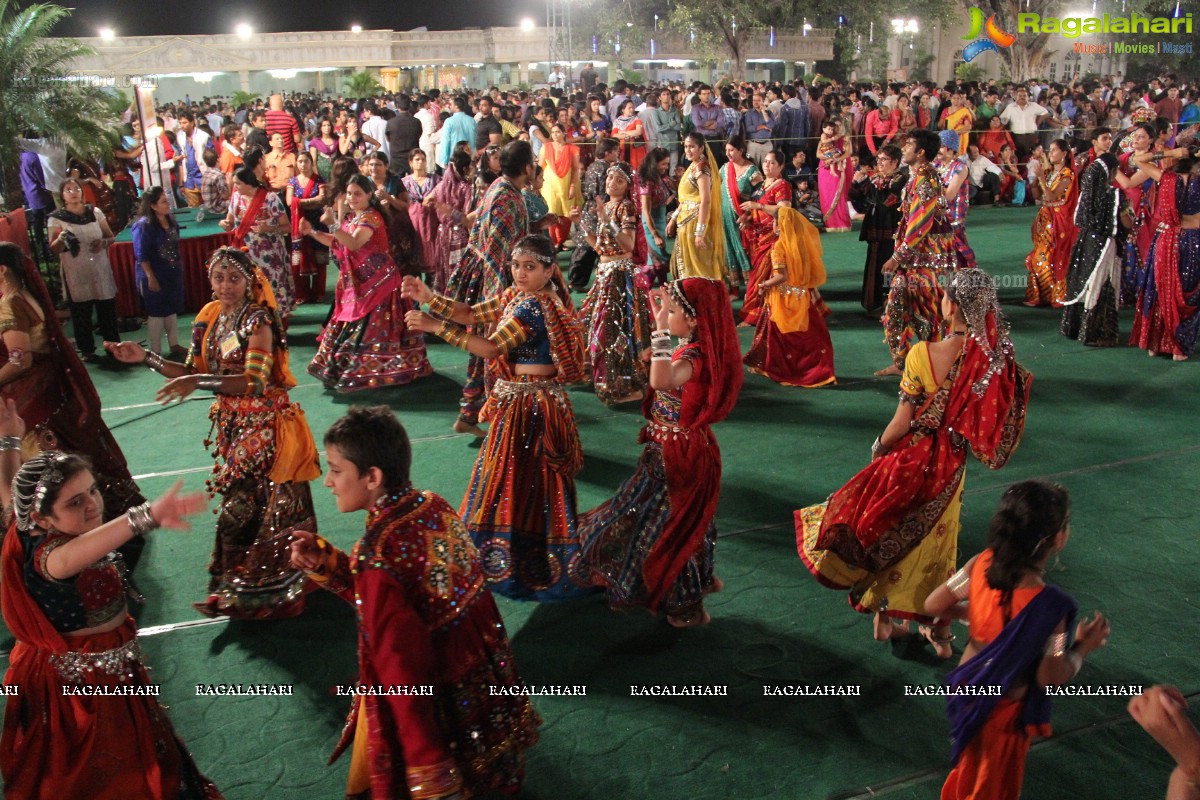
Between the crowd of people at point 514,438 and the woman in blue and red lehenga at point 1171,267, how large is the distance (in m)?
0.02

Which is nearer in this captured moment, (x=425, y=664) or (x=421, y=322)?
(x=425, y=664)

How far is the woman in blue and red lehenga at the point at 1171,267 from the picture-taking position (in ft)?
23.9

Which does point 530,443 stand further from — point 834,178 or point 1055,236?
point 834,178

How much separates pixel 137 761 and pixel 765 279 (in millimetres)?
5758

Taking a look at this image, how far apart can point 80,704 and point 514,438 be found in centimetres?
195

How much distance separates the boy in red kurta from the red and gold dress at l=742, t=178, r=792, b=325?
202 inches

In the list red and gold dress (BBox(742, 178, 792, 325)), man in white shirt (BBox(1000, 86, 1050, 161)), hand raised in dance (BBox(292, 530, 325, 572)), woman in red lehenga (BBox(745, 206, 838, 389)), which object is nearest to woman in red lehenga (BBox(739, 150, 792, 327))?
red and gold dress (BBox(742, 178, 792, 325))

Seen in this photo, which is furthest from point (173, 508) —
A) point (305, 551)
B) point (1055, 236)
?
point (1055, 236)

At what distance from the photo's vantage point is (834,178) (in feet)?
44.8

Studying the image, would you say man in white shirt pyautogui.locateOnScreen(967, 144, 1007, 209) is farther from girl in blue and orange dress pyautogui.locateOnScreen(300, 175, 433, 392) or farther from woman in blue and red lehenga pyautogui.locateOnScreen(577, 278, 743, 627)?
woman in blue and red lehenga pyautogui.locateOnScreen(577, 278, 743, 627)

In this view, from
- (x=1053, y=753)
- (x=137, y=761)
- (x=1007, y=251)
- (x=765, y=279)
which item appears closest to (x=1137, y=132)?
(x=765, y=279)

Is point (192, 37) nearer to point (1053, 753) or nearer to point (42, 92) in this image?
point (42, 92)

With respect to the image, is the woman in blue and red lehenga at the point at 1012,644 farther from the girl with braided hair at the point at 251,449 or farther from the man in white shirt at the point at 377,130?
the man in white shirt at the point at 377,130

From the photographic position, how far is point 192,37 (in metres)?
37.4
